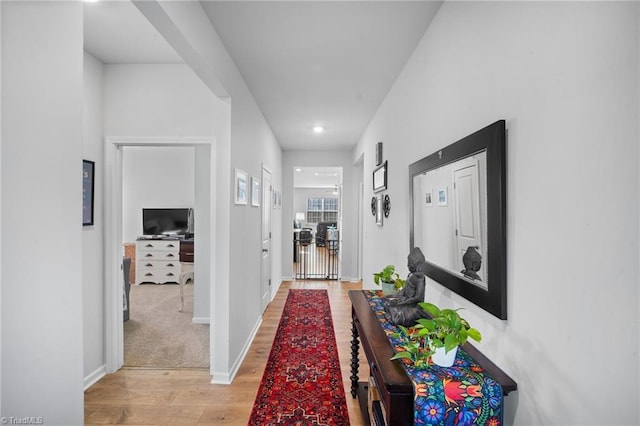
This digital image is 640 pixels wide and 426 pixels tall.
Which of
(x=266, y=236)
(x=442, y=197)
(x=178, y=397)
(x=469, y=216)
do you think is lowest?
(x=178, y=397)

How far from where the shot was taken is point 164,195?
6.49m

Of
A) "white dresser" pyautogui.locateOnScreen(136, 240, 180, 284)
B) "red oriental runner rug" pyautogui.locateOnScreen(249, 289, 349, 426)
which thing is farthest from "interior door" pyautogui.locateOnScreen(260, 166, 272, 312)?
"white dresser" pyautogui.locateOnScreen(136, 240, 180, 284)

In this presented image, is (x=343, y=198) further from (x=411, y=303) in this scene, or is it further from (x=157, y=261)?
(x=411, y=303)

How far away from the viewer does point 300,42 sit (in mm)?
2234

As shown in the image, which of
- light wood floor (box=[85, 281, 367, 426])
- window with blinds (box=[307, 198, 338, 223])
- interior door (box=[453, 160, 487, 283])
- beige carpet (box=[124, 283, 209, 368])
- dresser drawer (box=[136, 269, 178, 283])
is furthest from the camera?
window with blinds (box=[307, 198, 338, 223])

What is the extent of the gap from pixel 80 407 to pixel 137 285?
5.45 m

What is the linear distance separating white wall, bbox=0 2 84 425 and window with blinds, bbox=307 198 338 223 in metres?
13.9

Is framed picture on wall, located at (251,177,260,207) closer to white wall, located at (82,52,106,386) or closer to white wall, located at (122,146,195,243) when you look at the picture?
white wall, located at (82,52,106,386)

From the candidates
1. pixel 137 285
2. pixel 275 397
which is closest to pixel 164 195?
pixel 137 285

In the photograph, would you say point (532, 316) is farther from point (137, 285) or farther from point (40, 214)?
point (137, 285)

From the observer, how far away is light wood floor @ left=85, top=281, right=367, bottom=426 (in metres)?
2.07

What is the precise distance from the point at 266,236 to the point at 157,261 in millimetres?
2636

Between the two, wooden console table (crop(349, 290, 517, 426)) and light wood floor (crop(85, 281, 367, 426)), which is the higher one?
wooden console table (crop(349, 290, 517, 426))

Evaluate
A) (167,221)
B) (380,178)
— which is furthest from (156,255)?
(380,178)
